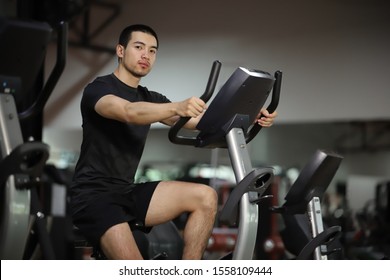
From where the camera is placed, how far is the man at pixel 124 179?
8.96ft

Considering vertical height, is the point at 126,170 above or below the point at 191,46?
below

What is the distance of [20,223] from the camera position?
234 cm

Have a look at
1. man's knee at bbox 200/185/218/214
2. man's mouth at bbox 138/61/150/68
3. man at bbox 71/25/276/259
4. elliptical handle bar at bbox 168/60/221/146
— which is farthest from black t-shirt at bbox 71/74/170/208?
man's knee at bbox 200/185/218/214

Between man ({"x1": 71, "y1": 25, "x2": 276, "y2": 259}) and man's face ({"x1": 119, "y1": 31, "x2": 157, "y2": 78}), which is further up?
man's face ({"x1": 119, "y1": 31, "x2": 157, "y2": 78})

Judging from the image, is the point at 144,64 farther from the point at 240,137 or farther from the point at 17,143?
the point at 17,143

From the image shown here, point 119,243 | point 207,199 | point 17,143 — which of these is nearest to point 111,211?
point 119,243

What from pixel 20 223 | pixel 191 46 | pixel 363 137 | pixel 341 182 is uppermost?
pixel 191 46

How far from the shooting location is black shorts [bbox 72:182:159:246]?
2756 millimetres

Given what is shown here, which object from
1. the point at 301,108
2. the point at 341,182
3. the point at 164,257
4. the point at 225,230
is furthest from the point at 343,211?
the point at 164,257

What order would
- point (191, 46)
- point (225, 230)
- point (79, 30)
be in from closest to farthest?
point (191, 46) < point (79, 30) < point (225, 230)

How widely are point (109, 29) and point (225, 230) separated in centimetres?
239

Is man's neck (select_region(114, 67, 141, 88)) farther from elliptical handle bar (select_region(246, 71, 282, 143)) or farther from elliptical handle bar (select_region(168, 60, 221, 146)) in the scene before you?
elliptical handle bar (select_region(246, 71, 282, 143))

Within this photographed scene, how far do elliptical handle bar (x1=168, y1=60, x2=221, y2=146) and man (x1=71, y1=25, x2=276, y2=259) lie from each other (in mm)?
83

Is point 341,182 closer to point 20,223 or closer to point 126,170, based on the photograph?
point 126,170
